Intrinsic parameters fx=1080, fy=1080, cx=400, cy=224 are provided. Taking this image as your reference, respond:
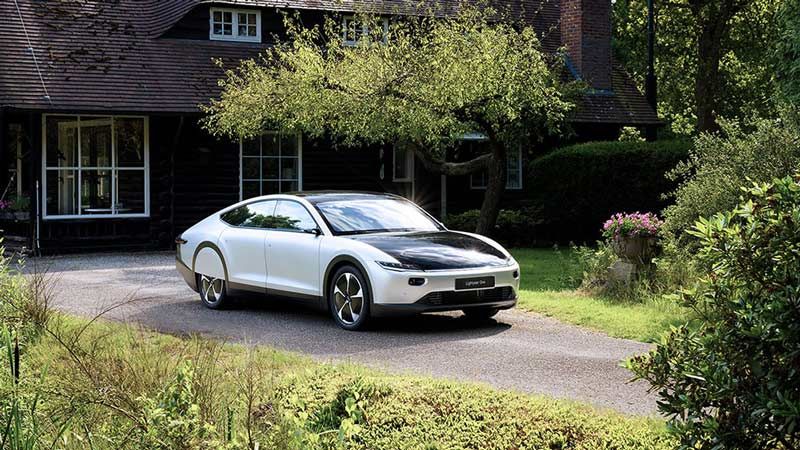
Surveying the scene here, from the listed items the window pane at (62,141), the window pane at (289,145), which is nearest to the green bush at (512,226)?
the window pane at (289,145)

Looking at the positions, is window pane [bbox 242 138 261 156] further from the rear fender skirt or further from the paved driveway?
the rear fender skirt

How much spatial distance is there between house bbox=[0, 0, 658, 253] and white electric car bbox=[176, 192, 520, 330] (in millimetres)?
8685

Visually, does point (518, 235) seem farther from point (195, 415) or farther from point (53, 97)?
point (195, 415)

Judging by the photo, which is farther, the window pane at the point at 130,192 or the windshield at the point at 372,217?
the window pane at the point at 130,192

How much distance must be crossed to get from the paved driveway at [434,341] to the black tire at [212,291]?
132 millimetres

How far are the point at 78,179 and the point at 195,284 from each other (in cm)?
936

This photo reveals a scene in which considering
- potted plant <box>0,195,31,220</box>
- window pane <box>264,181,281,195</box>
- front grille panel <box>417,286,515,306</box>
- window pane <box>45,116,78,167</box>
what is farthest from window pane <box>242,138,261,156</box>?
front grille panel <box>417,286,515,306</box>

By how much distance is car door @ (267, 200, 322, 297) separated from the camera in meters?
12.1

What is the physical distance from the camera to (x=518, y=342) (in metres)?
10.9

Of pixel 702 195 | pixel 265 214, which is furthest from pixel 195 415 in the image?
pixel 702 195

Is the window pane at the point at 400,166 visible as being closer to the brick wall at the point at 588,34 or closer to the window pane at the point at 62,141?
Answer: the brick wall at the point at 588,34

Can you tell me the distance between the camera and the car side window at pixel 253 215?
13.1 m

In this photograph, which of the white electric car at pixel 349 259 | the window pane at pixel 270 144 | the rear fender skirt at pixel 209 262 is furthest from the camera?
the window pane at pixel 270 144

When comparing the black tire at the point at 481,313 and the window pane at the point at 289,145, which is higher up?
the window pane at the point at 289,145
